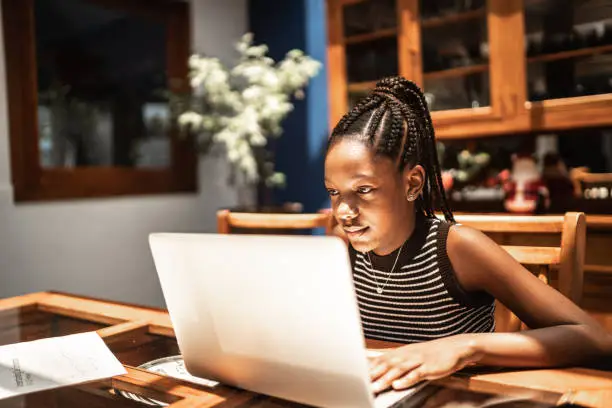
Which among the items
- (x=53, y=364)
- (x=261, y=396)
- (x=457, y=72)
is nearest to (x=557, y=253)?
(x=261, y=396)

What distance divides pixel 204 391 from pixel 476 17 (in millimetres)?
2353

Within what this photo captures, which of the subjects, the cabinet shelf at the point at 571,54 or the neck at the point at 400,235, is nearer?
the neck at the point at 400,235

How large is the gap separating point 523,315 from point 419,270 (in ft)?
0.65

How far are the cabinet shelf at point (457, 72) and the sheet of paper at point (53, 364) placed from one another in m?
2.20

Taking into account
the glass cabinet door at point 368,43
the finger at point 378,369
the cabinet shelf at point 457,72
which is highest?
the glass cabinet door at point 368,43

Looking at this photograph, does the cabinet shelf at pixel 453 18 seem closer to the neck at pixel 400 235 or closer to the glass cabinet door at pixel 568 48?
the glass cabinet door at pixel 568 48

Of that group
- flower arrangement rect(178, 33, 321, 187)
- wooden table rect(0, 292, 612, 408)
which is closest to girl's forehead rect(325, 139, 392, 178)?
wooden table rect(0, 292, 612, 408)

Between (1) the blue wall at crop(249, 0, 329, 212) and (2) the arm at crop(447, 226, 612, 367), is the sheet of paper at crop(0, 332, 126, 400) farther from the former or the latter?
(1) the blue wall at crop(249, 0, 329, 212)

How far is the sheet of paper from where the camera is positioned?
72 cm

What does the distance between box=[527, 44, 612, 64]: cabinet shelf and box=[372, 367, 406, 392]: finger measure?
2.14m

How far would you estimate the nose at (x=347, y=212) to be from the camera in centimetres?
87

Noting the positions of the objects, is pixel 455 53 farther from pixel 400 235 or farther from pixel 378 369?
pixel 378 369

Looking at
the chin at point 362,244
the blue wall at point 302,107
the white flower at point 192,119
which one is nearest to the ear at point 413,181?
the chin at point 362,244

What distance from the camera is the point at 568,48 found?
2.44m
